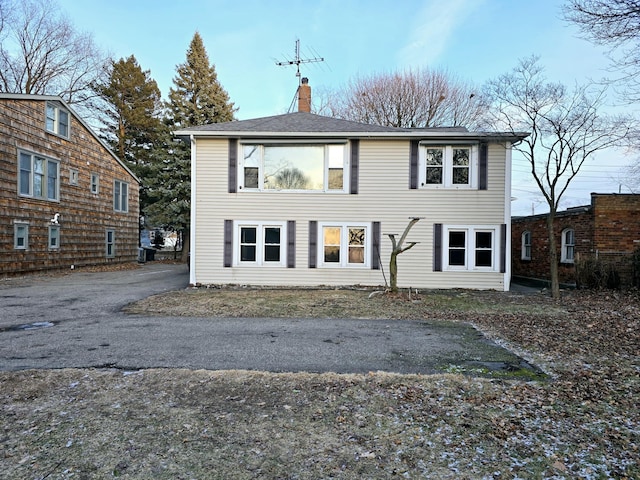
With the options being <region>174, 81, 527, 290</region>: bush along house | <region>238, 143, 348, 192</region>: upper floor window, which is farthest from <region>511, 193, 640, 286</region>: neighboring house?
<region>238, 143, 348, 192</region>: upper floor window

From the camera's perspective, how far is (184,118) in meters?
26.0

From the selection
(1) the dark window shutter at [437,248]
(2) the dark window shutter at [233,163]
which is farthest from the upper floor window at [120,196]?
(1) the dark window shutter at [437,248]

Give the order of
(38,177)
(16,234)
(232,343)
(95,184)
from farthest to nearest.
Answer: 1. (95,184)
2. (38,177)
3. (16,234)
4. (232,343)

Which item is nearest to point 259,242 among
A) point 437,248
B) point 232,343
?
point 437,248

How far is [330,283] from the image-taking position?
12.0m

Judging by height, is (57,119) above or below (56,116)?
below

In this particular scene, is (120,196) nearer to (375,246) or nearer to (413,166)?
(375,246)

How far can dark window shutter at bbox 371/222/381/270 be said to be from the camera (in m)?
11.9

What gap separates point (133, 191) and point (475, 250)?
19486mm

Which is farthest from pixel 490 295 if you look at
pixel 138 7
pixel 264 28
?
pixel 138 7

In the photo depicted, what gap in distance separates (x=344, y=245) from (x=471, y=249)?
156 inches

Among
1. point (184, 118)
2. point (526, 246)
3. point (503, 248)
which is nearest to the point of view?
point (503, 248)

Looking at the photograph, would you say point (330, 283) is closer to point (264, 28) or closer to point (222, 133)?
point (222, 133)

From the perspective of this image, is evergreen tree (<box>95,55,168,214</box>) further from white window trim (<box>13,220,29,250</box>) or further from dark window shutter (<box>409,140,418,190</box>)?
dark window shutter (<box>409,140,418,190</box>)
